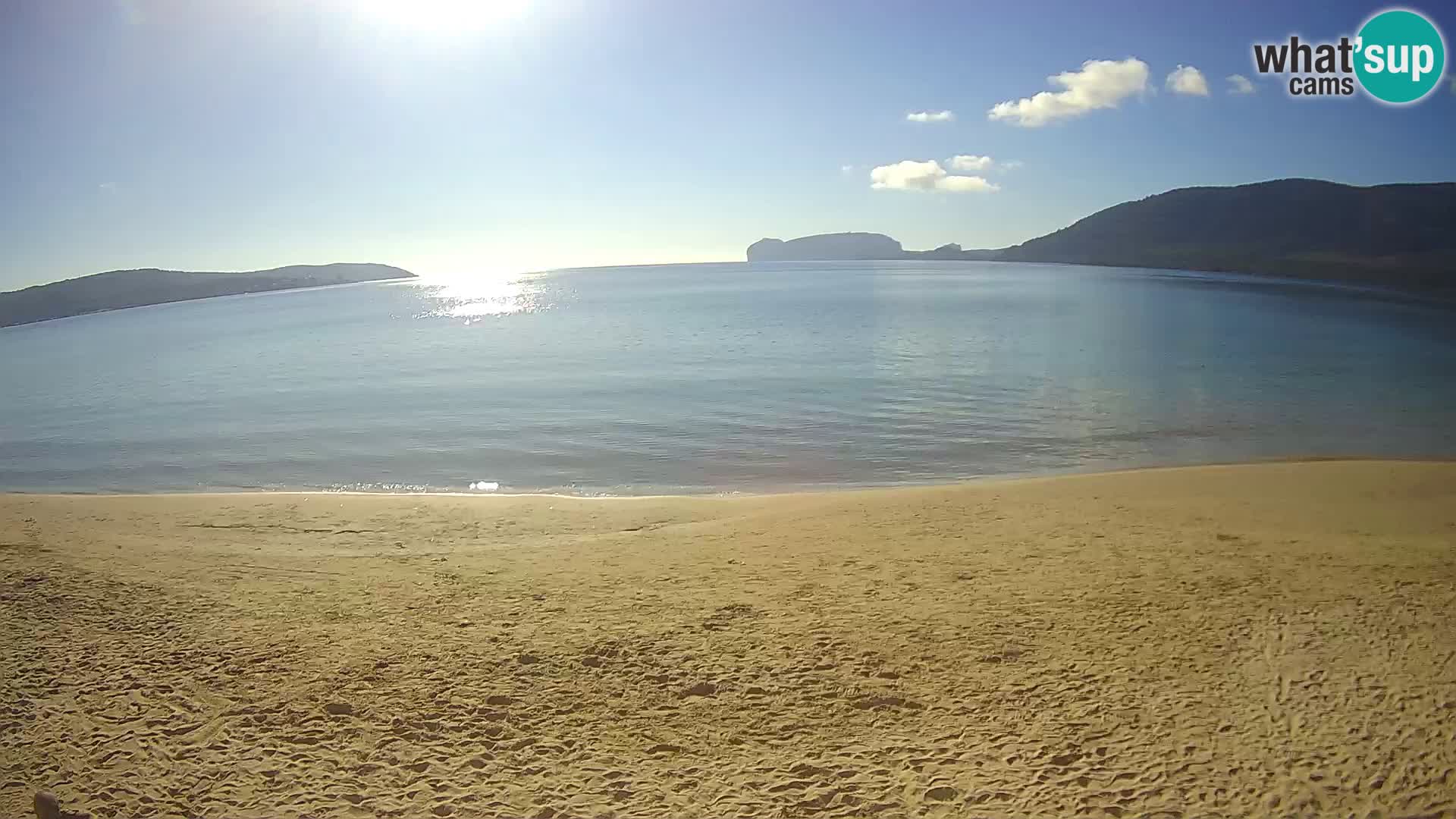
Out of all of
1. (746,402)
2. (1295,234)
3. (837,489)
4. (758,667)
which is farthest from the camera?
(1295,234)

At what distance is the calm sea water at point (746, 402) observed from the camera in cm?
1697

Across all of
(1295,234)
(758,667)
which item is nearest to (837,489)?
(758,667)

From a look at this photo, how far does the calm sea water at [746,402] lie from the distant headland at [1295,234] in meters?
32.8

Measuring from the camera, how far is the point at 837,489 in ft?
48.7

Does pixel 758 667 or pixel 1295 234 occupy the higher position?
pixel 1295 234

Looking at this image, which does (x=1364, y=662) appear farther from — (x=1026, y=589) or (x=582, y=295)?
(x=582, y=295)

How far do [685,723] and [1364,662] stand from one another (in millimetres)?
5976

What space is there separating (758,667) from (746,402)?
1637cm

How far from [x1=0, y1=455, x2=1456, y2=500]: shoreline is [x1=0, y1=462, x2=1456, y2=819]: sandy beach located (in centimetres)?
245

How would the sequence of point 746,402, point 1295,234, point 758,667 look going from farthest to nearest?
point 1295,234 < point 746,402 < point 758,667

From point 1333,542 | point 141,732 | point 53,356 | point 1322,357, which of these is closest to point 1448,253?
point 1322,357

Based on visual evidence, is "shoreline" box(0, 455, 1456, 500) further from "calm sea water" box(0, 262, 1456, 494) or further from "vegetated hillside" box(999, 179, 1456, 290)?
"vegetated hillside" box(999, 179, 1456, 290)

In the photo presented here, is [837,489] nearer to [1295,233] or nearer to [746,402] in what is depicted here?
[746,402]

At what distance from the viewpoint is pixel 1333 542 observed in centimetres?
988
